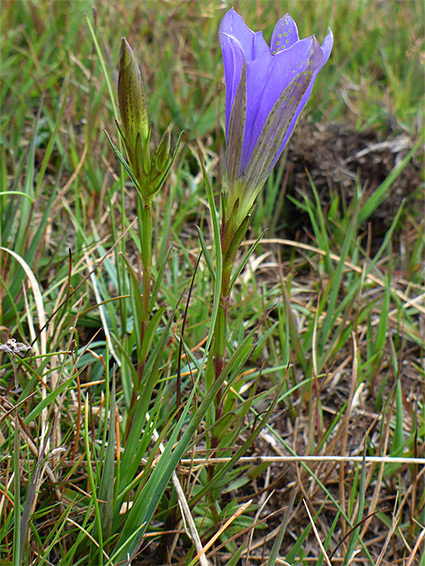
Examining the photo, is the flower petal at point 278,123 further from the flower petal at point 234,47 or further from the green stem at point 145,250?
the green stem at point 145,250

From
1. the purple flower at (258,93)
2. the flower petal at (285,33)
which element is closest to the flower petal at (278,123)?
the purple flower at (258,93)

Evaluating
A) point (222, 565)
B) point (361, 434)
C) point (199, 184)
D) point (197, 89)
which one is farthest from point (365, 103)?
point (222, 565)

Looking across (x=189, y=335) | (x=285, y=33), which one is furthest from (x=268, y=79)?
(x=189, y=335)

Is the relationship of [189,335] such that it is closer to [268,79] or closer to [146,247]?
[146,247]

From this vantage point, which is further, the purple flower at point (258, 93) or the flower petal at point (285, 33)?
the flower petal at point (285, 33)

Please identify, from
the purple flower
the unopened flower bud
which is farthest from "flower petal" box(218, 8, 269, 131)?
the unopened flower bud

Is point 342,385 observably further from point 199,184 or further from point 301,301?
point 199,184
